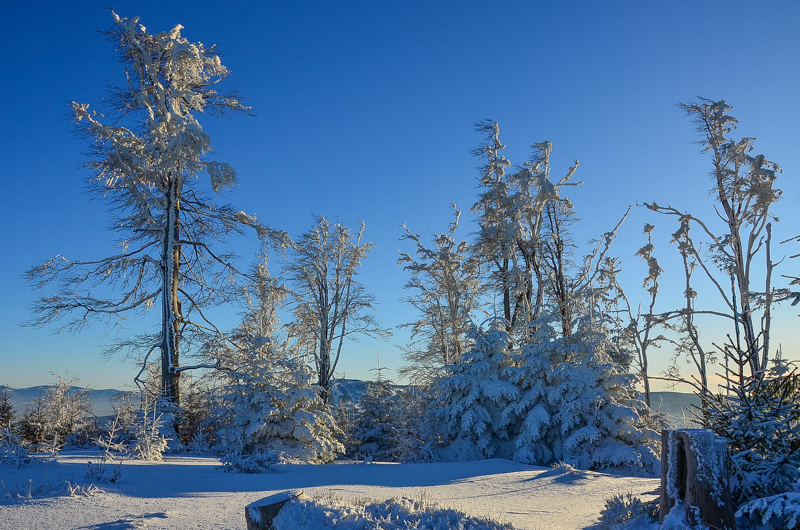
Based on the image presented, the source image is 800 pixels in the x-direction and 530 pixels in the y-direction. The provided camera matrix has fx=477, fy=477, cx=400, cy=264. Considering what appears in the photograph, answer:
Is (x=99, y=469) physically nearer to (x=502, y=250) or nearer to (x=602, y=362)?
(x=602, y=362)

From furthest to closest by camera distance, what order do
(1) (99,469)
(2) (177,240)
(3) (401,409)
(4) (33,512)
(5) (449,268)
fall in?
(5) (449,268) → (3) (401,409) → (2) (177,240) → (1) (99,469) → (4) (33,512)

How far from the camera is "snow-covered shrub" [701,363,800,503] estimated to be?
4531mm

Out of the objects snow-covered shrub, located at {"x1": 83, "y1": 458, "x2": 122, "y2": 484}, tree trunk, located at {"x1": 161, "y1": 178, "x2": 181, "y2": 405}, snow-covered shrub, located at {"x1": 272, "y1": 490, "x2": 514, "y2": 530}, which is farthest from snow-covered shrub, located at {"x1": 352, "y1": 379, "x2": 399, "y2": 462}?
snow-covered shrub, located at {"x1": 272, "y1": 490, "x2": 514, "y2": 530}

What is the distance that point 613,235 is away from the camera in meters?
16.9

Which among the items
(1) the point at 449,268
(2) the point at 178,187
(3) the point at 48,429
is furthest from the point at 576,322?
(3) the point at 48,429

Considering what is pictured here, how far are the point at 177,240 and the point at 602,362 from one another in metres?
12.3

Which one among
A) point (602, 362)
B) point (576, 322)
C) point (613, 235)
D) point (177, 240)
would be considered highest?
point (613, 235)

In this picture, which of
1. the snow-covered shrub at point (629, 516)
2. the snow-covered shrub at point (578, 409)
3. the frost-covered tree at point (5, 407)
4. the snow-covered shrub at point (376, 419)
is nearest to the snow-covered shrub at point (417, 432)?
the snow-covered shrub at point (376, 419)

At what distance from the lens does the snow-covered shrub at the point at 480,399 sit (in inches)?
471

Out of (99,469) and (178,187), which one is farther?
(178,187)

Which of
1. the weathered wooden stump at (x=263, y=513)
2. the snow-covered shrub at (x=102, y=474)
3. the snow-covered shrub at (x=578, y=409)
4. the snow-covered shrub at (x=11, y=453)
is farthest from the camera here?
the snow-covered shrub at (x=578, y=409)

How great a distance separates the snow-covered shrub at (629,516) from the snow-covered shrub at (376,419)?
12588 mm

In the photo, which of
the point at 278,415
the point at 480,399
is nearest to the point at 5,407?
the point at 278,415

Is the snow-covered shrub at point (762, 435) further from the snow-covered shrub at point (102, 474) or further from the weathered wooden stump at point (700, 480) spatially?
the snow-covered shrub at point (102, 474)
